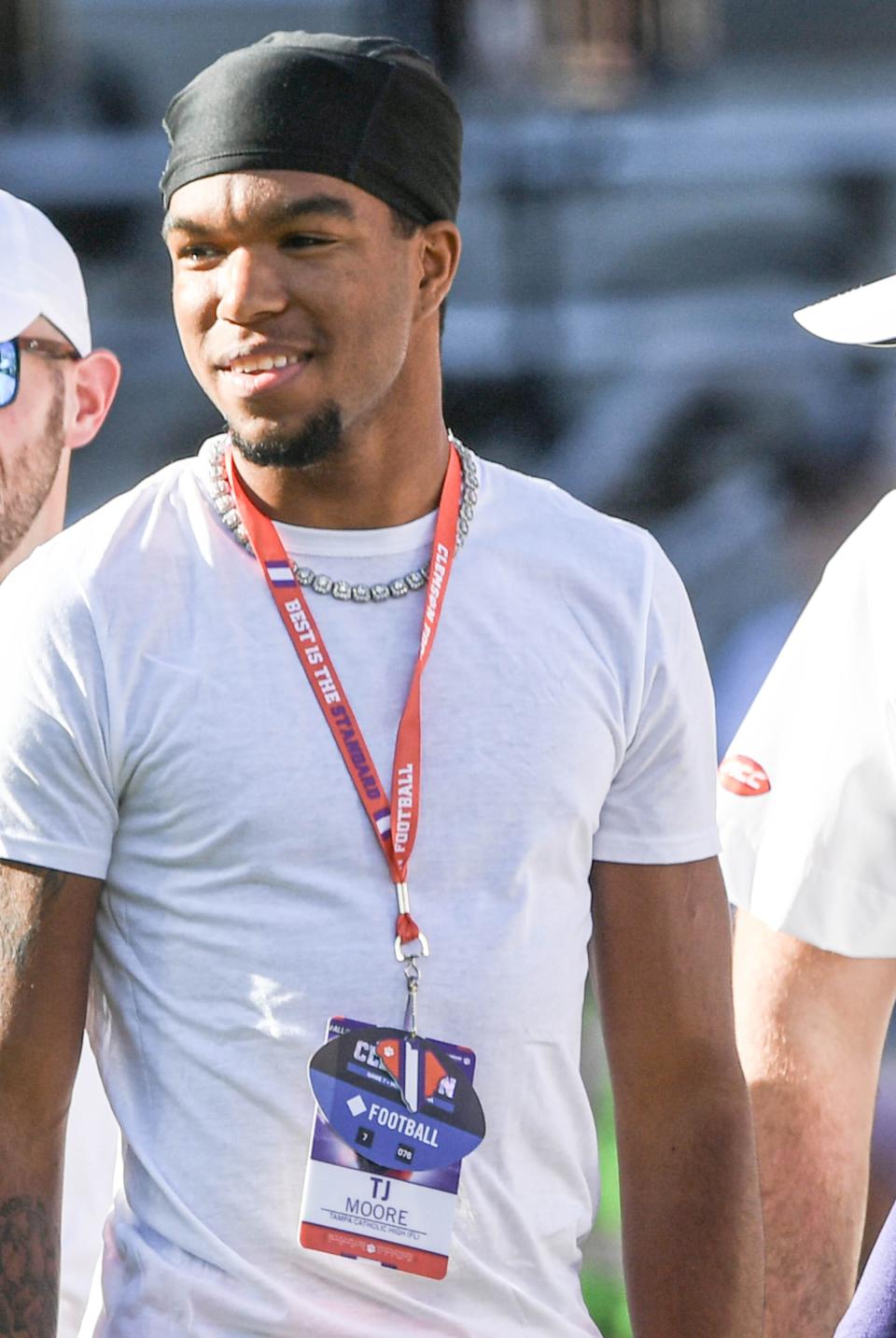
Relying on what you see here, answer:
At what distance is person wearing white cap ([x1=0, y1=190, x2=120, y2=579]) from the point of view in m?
2.74

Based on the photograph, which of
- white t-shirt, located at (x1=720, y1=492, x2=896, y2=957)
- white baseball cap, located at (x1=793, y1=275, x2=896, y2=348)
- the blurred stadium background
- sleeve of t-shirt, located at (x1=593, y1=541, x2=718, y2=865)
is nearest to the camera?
sleeve of t-shirt, located at (x1=593, y1=541, x2=718, y2=865)

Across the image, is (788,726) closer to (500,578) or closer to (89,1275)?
(500,578)

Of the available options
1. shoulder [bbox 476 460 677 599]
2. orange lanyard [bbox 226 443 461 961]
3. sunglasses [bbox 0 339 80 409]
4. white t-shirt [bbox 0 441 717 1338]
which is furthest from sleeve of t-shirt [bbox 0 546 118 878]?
sunglasses [bbox 0 339 80 409]

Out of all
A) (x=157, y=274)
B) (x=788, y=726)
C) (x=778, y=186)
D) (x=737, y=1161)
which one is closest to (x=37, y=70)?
(x=157, y=274)

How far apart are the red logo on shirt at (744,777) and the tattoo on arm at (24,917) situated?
972 mm

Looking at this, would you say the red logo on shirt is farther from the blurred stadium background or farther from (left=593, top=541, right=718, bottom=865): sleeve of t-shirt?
the blurred stadium background

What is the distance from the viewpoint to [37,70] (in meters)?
8.09

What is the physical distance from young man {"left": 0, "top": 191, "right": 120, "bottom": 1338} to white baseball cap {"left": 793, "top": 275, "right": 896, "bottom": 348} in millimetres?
929

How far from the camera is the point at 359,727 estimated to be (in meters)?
2.07

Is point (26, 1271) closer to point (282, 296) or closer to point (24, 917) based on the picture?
point (24, 917)

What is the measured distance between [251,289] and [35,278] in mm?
846

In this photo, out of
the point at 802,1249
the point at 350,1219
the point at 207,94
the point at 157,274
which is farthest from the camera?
the point at 157,274

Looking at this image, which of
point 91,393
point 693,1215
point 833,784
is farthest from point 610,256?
point 693,1215

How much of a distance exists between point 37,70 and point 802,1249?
649 centimetres
